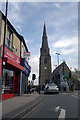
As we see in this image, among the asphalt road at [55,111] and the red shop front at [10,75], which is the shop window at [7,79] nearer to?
the red shop front at [10,75]

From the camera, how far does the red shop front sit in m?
13.1

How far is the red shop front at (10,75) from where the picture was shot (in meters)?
13.1

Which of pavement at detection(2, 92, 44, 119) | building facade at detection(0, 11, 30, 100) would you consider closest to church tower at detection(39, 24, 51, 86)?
building facade at detection(0, 11, 30, 100)

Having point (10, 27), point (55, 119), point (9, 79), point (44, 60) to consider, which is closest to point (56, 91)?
point (9, 79)

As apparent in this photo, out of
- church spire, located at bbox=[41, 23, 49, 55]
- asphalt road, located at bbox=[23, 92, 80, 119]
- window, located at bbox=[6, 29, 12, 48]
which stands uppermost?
church spire, located at bbox=[41, 23, 49, 55]

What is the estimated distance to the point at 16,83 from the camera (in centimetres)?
1798

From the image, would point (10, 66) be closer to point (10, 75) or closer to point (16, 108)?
point (10, 75)

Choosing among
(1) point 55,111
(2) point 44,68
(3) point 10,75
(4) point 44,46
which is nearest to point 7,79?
(3) point 10,75

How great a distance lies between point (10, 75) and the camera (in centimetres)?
1553

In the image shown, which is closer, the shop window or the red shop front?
the red shop front

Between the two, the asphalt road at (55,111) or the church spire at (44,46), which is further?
the church spire at (44,46)

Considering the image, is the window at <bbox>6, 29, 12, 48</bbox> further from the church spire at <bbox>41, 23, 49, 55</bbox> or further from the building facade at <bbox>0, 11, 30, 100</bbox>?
the church spire at <bbox>41, 23, 49, 55</bbox>

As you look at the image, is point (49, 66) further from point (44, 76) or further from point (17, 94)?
point (17, 94)

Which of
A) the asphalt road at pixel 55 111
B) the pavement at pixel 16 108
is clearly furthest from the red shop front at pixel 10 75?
the asphalt road at pixel 55 111
